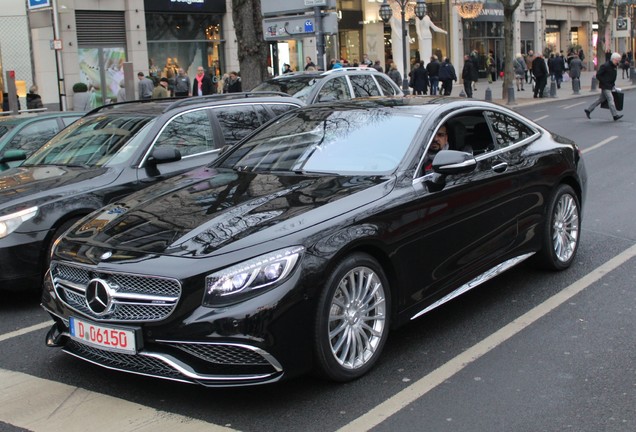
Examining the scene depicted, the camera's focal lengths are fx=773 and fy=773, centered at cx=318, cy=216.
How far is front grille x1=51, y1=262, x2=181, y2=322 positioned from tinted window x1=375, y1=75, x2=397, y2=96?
10.3 meters

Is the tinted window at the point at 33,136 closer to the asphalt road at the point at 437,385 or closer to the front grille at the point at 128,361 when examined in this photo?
the asphalt road at the point at 437,385

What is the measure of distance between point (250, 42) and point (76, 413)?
1408 centimetres

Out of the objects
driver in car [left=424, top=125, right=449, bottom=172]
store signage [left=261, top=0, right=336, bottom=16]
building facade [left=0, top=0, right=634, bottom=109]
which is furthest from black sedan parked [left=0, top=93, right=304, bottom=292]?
building facade [left=0, top=0, right=634, bottom=109]

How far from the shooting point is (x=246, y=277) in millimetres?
4035

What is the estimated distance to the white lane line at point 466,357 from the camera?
4050 mm

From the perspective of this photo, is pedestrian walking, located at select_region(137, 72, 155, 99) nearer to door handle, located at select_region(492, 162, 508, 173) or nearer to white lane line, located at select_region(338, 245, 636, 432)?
white lane line, located at select_region(338, 245, 636, 432)

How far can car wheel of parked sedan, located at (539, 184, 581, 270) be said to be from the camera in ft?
21.4

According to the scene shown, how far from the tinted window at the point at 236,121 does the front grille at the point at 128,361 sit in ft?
12.5

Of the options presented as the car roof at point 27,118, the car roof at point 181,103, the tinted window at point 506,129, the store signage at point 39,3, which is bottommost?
the tinted window at point 506,129

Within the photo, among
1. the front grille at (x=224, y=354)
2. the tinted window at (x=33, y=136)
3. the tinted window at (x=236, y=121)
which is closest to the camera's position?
the front grille at (x=224, y=354)

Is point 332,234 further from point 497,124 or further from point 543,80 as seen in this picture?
point 543,80

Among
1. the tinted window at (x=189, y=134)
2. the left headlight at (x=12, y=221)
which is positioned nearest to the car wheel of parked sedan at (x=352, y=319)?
the left headlight at (x=12, y=221)

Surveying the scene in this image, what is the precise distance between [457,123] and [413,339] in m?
1.75

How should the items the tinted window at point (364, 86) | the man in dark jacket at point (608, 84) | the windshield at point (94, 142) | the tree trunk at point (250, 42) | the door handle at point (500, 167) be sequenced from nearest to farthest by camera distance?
the door handle at point (500, 167)
the windshield at point (94, 142)
the tinted window at point (364, 86)
the tree trunk at point (250, 42)
the man in dark jacket at point (608, 84)
